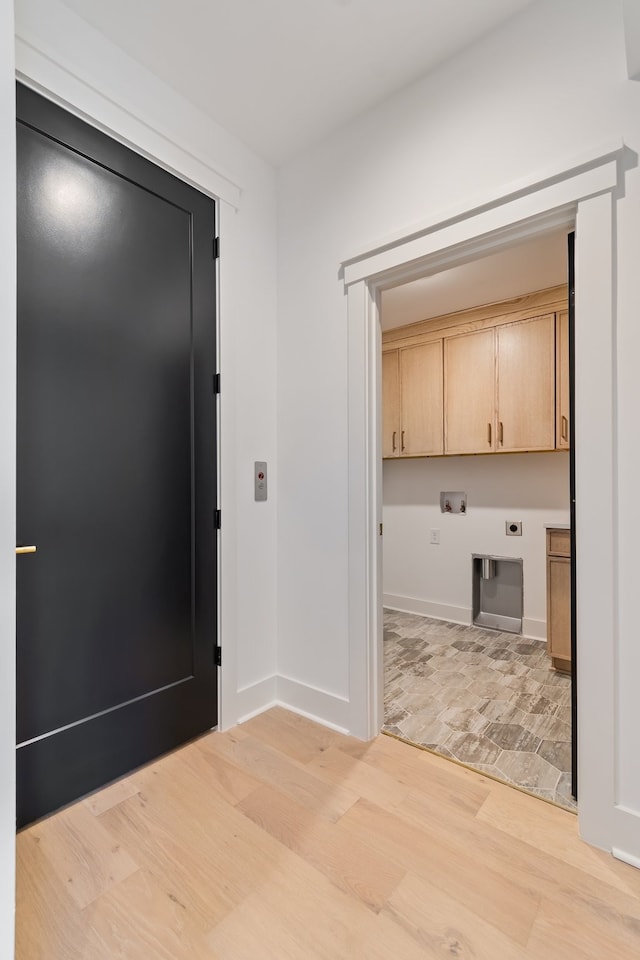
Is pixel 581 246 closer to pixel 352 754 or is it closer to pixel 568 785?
pixel 568 785

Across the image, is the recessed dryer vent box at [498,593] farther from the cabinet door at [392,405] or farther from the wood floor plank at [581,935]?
the wood floor plank at [581,935]

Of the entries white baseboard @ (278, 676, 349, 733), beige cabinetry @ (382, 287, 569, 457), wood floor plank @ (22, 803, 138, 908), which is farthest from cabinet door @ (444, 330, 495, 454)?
wood floor plank @ (22, 803, 138, 908)

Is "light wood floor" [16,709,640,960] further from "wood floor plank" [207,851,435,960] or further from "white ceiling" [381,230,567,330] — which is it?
"white ceiling" [381,230,567,330]

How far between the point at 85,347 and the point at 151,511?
0.65 metres

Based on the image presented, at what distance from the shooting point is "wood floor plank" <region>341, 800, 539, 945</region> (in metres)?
1.20

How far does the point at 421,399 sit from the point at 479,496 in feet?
3.06

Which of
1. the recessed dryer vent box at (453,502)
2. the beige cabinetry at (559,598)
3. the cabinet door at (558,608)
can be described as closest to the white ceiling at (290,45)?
the beige cabinetry at (559,598)

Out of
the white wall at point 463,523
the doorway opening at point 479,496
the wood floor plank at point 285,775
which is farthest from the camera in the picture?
the white wall at point 463,523

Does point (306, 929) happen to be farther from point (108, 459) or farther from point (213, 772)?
point (108, 459)

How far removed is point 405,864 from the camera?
136cm

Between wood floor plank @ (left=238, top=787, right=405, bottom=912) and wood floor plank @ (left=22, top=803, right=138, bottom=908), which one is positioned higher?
wood floor plank @ (left=22, top=803, right=138, bottom=908)

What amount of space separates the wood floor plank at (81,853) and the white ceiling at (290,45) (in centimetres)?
274

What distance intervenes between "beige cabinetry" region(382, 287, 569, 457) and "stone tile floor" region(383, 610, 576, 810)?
1.43 meters

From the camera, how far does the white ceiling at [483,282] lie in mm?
2758
